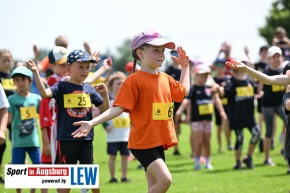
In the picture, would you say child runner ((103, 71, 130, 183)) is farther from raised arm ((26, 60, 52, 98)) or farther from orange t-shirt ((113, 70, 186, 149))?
orange t-shirt ((113, 70, 186, 149))

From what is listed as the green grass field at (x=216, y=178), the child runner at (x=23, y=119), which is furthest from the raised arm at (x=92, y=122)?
the green grass field at (x=216, y=178)

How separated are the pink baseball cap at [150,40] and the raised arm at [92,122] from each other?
2.63 feet

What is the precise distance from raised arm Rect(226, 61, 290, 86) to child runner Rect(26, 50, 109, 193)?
6.58 ft

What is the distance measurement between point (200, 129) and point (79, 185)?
6.47m

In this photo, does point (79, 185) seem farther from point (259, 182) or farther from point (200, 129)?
point (200, 129)

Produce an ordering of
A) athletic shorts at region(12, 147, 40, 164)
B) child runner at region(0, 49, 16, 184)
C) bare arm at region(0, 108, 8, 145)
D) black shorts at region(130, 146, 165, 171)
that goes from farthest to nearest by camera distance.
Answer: child runner at region(0, 49, 16, 184)
athletic shorts at region(12, 147, 40, 164)
bare arm at region(0, 108, 8, 145)
black shorts at region(130, 146, 165, 171)

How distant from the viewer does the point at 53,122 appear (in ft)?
32.0

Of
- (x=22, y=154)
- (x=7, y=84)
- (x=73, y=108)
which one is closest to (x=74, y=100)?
(x=73, y=108)

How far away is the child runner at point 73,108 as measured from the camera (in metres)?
8.94

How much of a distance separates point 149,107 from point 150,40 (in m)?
0.75

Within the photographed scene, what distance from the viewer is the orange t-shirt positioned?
7766mm

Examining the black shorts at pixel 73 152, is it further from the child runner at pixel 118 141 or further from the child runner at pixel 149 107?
the child runner at pixel 118 141

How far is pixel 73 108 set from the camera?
8.98 meters

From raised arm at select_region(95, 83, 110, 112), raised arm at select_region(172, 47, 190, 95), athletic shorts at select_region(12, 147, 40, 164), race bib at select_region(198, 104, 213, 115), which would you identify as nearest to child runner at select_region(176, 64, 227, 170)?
race bib at select_region(198, 104, 213, 115)
